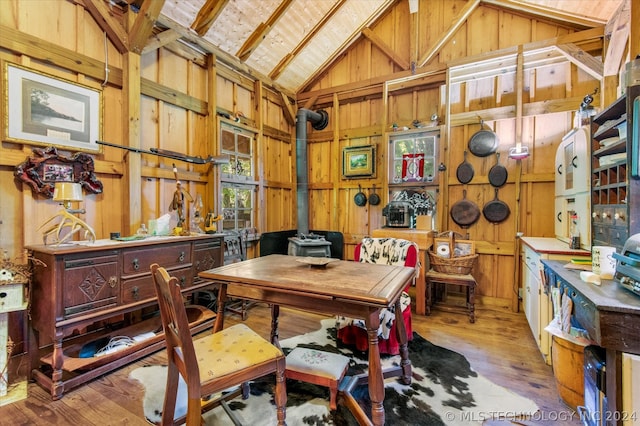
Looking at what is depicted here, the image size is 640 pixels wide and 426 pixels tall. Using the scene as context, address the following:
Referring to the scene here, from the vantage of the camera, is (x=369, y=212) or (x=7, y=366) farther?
(x=369, y=212)

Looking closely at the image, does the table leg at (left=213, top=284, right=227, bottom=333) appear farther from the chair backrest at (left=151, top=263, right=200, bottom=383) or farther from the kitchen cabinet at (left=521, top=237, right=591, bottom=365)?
the kitchen cabinet at (left=521, top=237, right=591, bottom=365)

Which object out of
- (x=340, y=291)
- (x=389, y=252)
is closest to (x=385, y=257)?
(x=389, y=252)

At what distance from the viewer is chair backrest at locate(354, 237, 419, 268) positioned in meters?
2.54

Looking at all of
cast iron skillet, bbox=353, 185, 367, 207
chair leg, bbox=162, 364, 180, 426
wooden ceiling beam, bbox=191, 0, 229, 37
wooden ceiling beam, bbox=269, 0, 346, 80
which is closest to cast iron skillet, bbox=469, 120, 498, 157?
cast iron skillet, bbox=353, 185, 367, 207

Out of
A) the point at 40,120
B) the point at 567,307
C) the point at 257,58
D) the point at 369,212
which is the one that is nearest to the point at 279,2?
the point at 257,58

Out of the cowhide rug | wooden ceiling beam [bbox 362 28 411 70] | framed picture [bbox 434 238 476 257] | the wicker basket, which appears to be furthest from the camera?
wooden ceiling beam [bbox 362 28 411 70]

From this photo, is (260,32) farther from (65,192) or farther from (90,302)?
(90,302)

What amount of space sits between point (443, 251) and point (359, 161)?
1.91 m

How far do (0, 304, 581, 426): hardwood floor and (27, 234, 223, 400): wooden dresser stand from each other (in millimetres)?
115

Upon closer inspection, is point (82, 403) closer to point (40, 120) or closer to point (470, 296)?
point (40, 120)

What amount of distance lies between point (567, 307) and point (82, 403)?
10.2 feet

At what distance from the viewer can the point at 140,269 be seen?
2479mm

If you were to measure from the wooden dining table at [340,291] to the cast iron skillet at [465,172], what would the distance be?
2410 millimetres

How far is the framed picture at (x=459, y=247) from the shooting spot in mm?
3613
